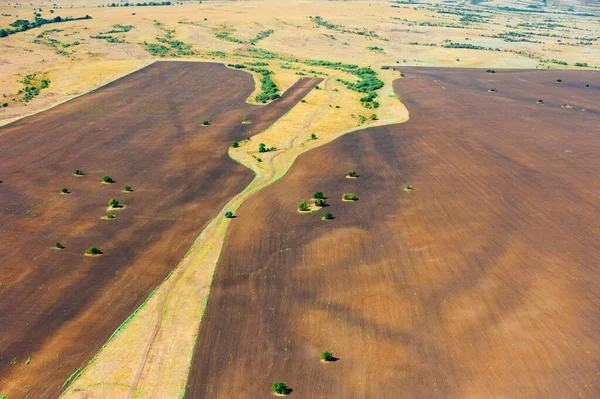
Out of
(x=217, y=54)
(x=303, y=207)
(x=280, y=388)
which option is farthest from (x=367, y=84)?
(x=280, y=388)

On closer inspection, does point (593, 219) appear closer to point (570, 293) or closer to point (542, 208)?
point (542, 208)

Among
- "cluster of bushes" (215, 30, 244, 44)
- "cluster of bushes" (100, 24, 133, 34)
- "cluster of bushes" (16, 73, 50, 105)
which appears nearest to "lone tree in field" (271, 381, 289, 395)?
"cluster of bushes" (16, 73, 50, 105)

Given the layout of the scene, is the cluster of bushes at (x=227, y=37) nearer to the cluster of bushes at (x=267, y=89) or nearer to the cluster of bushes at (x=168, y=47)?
the cluster of bushes at (x=168, y=47)

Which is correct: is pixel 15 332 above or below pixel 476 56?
below

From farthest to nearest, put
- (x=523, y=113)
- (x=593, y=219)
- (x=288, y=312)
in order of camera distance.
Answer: (x=523, y=113) < (x=593, y=219) < (x=288, y=312)

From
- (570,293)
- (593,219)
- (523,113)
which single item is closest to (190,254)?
(570,293)

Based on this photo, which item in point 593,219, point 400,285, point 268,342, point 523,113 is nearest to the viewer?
point 268,342

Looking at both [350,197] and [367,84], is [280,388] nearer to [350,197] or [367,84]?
[350,197]
